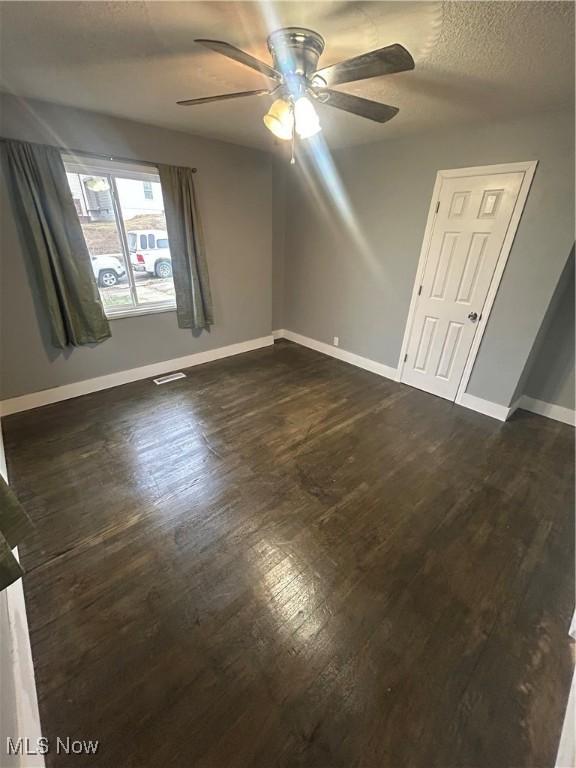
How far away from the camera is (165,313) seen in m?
3.60

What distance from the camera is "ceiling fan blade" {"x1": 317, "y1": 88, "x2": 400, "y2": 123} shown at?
1.57 m

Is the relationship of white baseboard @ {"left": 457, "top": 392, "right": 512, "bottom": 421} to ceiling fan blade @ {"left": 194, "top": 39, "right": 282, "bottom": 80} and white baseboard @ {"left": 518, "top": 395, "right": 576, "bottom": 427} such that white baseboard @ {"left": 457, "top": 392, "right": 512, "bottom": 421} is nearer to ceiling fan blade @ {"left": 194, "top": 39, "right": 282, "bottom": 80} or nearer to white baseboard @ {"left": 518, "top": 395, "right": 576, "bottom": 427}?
white baseboard @ {"left": 518, "top": 395, "right": 576, "bottom": 427}

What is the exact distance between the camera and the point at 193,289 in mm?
3619

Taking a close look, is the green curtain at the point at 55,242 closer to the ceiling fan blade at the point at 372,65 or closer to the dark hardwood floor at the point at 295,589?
the dark hardwood floor at the point at 295,589

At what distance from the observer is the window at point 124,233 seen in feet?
9.36

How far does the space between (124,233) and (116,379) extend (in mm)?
1481

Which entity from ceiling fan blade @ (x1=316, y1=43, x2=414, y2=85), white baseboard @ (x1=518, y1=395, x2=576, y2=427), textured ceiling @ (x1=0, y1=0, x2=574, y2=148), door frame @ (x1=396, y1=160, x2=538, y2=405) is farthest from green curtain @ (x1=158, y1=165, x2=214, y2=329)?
white baseboard @ (x1=518, y1=395, x2=576, y2=427)

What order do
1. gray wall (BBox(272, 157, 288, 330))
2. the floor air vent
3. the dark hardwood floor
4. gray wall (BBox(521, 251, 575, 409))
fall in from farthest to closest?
1. gray wall (BBox(272, 157, 288, 330))
2. the floor air vent
3. gray wall (BBox(521, 251, 575, 409))
4. the dark hardwood floor

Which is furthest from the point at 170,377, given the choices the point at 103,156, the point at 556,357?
the point at 556,357

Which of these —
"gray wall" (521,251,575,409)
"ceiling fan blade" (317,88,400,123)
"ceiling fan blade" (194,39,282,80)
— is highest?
"ceiling fan blade" (194,39,282,80)

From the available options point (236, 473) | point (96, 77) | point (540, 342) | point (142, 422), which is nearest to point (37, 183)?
point (96, 77)

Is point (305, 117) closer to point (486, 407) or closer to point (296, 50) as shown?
point (296, 50)

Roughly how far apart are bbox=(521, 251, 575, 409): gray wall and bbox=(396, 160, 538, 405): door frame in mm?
463

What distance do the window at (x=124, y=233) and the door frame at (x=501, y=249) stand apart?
2.69 m
